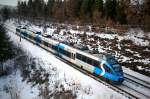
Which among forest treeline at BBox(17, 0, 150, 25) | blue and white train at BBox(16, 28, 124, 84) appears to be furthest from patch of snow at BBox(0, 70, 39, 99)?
forest treeline at BBox(17, 0, 150, 25)

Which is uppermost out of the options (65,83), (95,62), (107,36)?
(107,36)

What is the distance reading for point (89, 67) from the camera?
1089 inches

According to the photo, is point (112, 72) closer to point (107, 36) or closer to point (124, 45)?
point (124, 45)

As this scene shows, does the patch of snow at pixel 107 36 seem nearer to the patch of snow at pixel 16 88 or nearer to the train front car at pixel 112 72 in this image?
the patch of snow at pixel 16 88

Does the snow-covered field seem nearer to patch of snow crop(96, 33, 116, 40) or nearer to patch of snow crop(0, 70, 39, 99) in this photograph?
patch of snow crop(96, 33, 116, 40)

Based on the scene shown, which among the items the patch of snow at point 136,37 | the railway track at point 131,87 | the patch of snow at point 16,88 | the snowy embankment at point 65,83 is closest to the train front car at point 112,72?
the railway track at point 131,87

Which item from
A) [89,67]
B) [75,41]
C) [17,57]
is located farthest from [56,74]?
[75,41]

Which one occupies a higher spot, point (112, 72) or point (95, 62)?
point (95, 62)

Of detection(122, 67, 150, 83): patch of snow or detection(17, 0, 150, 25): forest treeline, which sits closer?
detection(122, 67, 150, 83): patch of snow

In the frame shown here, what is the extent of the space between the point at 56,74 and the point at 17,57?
1581 centimetres

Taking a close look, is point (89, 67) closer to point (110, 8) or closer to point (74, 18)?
point (110, 8)

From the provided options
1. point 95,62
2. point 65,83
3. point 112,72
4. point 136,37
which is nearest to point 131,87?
point 112,72

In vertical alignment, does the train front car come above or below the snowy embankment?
above

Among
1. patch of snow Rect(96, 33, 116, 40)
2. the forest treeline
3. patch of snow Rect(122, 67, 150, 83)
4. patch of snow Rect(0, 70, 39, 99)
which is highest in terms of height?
the forest treeline
